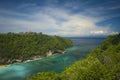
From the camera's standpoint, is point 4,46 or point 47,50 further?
point 47,50

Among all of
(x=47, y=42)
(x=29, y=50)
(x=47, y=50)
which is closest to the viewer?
(x=29, y=50)

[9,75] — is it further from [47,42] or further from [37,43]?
[47,42]

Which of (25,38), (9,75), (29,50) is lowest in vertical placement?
(9,75)


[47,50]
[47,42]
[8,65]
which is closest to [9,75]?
[8,65]

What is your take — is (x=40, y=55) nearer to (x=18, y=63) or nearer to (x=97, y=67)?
(x=18, y=63)

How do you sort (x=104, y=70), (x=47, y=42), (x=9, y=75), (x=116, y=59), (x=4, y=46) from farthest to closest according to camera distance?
(x=47, y=42) < (x=4, y=46) < (x=9, y=75) < (x=116, y=59) < (x=104, y=70)

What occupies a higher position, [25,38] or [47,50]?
[25,38]

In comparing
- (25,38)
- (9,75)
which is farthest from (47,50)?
(9,75)
